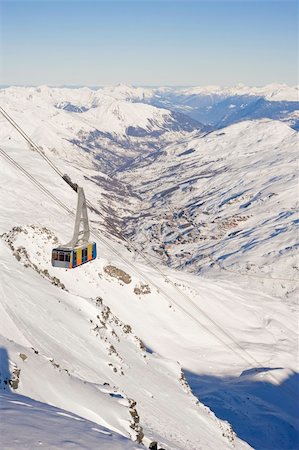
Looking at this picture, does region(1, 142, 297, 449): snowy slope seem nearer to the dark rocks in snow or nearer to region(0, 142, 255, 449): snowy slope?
region(0, 142, 255, 449): snowy slope

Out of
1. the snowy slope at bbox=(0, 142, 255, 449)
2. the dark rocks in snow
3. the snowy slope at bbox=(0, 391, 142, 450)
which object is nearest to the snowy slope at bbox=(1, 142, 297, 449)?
the snowy slope at bbox=(0, 142, 255, 449)

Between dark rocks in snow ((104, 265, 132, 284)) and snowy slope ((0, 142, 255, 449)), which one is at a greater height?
snowy slope ((0, 142, 255, 449))

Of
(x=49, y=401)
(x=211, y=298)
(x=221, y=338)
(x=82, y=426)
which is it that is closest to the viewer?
(x=82, y=426)

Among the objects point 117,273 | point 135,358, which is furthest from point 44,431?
point 117,273

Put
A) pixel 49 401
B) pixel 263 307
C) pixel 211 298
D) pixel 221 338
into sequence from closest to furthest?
1. pixel 49 401
2. pixel 221 338
3. pixel 211 298
4. pixel 263 307

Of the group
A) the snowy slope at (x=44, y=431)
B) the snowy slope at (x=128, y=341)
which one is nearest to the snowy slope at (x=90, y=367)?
the snowy slope at (x=128, y=341)

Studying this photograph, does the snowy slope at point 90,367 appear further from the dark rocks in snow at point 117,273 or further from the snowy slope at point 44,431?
the dark rocks in snow at point 117,273

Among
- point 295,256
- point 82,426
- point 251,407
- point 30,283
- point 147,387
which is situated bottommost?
point 295,256

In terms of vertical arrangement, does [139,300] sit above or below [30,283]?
below

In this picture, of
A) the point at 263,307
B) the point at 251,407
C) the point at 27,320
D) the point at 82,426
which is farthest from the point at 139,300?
the point at 82,426

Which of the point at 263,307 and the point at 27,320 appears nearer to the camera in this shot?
the point at 27,320

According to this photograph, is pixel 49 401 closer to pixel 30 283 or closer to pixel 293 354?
pixel 30 283
